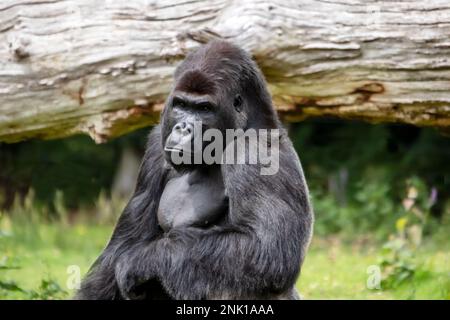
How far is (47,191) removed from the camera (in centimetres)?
1056

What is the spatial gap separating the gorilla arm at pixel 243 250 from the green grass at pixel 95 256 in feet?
4.83

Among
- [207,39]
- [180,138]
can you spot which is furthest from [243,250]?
[207,39]

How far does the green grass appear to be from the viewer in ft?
19.9

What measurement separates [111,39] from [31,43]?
47 centimetres

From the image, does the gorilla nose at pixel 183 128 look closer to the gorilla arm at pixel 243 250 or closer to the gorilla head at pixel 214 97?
the gorilla head at pixel 214 97

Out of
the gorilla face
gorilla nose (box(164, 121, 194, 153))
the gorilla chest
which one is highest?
the gorilla face

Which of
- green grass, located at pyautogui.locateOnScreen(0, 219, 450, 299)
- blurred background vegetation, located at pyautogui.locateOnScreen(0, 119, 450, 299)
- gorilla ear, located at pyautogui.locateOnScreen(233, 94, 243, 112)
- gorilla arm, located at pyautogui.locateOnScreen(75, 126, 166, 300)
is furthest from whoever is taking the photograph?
blurred background vegetation, located at pyautogui.locateOnScreen(0, 119, 450, 299)

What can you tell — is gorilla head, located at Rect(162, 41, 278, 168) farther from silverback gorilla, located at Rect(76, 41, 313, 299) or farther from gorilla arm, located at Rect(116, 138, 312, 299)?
gorilla arm, located at Rect(116, 138, 312, 299)

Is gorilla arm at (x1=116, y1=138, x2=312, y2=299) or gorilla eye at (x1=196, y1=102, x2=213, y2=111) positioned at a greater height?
gorilla eye at (x1=196, y1=102, x2=213, y2=111)

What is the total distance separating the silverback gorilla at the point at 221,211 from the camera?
177 inches

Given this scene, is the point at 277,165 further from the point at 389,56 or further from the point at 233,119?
the point at 389,56

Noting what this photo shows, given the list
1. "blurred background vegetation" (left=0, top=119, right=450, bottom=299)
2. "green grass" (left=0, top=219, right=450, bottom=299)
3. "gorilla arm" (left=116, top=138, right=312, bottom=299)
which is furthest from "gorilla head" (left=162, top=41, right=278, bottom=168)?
"blurred background vegetation" (left=0, top=119, right=450, bottom=299)

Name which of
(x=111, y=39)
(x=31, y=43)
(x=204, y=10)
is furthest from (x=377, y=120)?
(x=31, y=43)

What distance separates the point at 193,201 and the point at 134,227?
16.3 inches
